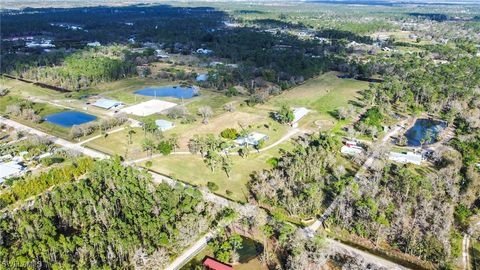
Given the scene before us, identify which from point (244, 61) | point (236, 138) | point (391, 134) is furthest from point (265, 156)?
point (244, 61)

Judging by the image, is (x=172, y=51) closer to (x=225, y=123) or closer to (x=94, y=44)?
(x=94, y=44)

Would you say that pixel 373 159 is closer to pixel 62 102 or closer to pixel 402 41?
pixel 62 102

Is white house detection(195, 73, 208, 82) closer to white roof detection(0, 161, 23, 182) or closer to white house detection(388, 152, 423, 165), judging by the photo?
white roof detection(0, 161, 23, 182)

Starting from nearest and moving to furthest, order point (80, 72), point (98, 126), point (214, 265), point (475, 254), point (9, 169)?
point (214, 265)
point (475, 254)
point (9, 169)
point (98, 126)
point (80, 72)

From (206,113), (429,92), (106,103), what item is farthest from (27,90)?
(429,92)

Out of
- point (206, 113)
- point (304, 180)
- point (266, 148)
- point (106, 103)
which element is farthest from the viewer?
point (106, 103)

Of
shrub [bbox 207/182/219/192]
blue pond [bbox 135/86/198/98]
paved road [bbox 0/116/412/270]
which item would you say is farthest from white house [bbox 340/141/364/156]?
blue pond [bbox 135/86/198/98]
